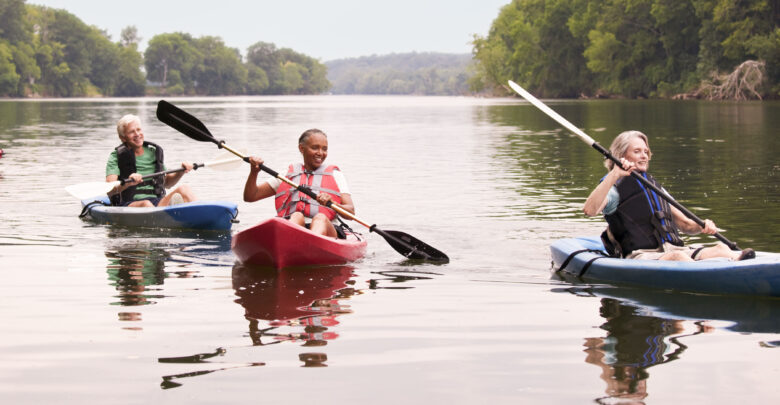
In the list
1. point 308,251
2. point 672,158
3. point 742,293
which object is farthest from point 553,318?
point 672,158

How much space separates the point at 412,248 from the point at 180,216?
109 inches

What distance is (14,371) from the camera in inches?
182

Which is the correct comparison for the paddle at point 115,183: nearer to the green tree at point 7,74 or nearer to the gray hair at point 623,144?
the gray hair at point 623,144

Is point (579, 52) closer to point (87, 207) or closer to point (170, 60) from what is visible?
point (87, 207)

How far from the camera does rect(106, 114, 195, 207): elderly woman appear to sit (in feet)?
33.1

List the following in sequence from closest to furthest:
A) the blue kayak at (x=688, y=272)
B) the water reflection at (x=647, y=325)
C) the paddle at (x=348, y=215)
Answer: the water reflection at (x=647, y=325), the blue kayak at (x=688, y=272), the paddle at (x=348, y=215)

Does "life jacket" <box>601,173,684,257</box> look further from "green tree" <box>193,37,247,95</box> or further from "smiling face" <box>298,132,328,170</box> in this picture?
"green tree" <box>193,37,247,95</box>

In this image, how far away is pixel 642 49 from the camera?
231ft

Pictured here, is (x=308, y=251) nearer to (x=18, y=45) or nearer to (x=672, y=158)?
(x=672, y=158)

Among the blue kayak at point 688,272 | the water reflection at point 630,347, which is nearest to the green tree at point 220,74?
the blue kayak at point 688,272

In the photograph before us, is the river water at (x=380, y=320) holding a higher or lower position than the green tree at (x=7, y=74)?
lower

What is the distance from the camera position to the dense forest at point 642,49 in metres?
55.8

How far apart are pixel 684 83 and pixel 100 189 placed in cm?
6096

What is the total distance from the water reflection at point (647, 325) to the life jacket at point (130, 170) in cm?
512
